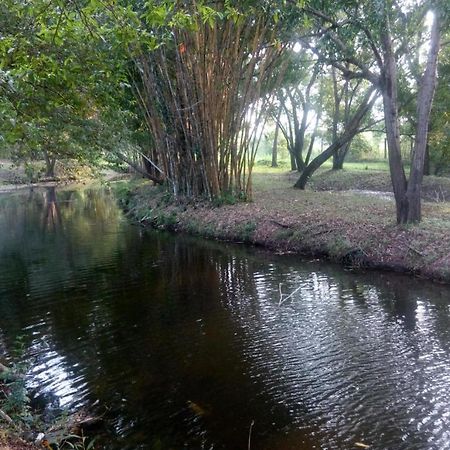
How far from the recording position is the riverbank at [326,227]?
9.79m

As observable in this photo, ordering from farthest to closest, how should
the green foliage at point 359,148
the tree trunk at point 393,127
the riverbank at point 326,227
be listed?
1. the green foliage at point 359,148
2. the tree trunk at point 393,127
3. the riverbank at point 326,227

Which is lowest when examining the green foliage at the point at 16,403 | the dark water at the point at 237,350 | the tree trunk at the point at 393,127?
the dark water at the point at 237,350

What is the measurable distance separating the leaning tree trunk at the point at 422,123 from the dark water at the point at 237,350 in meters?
2.13

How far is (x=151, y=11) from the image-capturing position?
3770mm

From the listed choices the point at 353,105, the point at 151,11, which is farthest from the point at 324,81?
the point at 151,11

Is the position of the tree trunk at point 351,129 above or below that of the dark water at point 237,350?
above

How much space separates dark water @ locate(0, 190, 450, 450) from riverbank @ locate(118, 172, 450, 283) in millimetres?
590

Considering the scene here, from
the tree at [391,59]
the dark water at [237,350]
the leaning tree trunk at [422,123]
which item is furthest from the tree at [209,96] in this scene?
the dark water at [237,350]

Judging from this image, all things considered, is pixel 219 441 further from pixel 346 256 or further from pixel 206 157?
pixel 206 157

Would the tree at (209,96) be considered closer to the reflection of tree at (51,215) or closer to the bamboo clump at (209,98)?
the bamboo clump at (209,98)

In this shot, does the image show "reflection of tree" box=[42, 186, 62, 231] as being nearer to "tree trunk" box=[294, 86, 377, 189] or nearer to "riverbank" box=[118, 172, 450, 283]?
"riverbank" box=[118, 172, 450, 283]

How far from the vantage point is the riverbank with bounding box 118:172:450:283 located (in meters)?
9.79

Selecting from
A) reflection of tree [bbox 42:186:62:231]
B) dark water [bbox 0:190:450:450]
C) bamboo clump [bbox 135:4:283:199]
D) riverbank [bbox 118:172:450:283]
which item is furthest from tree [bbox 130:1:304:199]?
reflection of tree [bbox 42:186:62:231]

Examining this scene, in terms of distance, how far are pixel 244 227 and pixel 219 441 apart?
30.6ft
